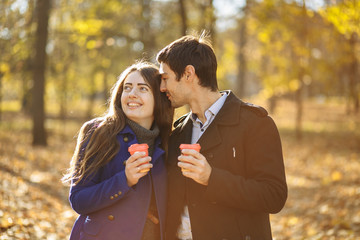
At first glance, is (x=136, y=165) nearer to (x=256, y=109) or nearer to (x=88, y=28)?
(x=256, y=109)

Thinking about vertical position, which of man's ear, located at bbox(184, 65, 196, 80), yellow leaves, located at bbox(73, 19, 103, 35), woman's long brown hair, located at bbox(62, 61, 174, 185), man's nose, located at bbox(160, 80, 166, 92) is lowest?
woman's long brown hair, located at bbox(62, 61, 174, 185)

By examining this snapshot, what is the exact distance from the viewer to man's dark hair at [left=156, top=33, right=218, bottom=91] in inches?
122

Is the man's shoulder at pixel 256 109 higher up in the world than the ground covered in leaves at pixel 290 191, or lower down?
higher up

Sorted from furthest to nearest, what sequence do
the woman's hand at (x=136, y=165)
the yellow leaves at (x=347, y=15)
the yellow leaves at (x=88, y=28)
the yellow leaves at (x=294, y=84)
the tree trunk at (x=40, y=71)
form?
the yellow leaves at (x=294, y=84) → the tree trunk at (x=40, y=71) → the yellow leaves at (x=88, y=28) → the yellow leaves at (x=347, y=15) → the woman's hand at (x=136, y=165)

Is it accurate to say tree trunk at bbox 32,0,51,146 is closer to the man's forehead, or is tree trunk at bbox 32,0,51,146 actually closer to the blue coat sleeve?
the man's forehead

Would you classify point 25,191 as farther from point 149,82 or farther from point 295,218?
point 295,218

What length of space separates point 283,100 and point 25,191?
111ft

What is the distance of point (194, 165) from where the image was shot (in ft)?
8.19

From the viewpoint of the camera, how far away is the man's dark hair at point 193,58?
10.1 ft

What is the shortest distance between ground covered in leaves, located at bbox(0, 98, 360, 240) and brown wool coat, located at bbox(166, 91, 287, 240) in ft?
8.50

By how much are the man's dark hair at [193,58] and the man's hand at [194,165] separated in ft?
2.84

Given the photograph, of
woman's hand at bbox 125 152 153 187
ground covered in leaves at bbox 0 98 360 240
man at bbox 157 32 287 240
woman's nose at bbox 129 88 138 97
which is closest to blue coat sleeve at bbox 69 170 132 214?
woman's hand at bbox 125 152 153 187

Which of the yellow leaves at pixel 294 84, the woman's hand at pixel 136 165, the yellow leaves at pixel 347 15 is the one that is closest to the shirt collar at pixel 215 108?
the woman's hand at pixel 136 165

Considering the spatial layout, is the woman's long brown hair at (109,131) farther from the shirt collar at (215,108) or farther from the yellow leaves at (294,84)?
the yellow leaves at (294,84)
